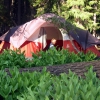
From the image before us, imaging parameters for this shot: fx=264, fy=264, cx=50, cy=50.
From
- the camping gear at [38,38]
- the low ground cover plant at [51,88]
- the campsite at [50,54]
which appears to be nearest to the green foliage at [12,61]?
the campsite at [50,54]

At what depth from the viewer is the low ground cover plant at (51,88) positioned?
185 cm

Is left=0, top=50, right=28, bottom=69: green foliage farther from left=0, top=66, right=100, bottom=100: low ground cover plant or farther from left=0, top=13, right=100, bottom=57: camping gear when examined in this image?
left=0, top=13, right=100, bottom=57: camping gear

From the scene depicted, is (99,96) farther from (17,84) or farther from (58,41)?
(58,41)

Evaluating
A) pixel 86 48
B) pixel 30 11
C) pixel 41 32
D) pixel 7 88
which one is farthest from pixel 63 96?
pixel 30 11

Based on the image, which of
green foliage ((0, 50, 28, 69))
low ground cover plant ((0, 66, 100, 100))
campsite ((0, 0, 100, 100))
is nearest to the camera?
low ground cover plant ((0, 66, 100, 100))

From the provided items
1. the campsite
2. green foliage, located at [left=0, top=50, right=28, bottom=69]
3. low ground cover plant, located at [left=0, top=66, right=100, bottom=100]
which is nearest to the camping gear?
the campsite

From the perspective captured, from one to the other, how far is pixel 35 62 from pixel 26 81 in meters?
2.69

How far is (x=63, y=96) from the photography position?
185 cm

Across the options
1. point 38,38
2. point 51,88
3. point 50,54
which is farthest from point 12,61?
point 38,38

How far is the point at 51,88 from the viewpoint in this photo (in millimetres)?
2201

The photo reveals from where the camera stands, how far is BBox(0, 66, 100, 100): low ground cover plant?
1.85m

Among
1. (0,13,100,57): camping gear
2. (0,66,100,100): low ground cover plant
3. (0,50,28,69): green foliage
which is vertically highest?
(0,66,100,100): low ground cover plant

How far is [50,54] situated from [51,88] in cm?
400

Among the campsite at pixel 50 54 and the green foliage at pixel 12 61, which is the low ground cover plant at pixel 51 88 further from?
the green foliage at pixel 12 61
